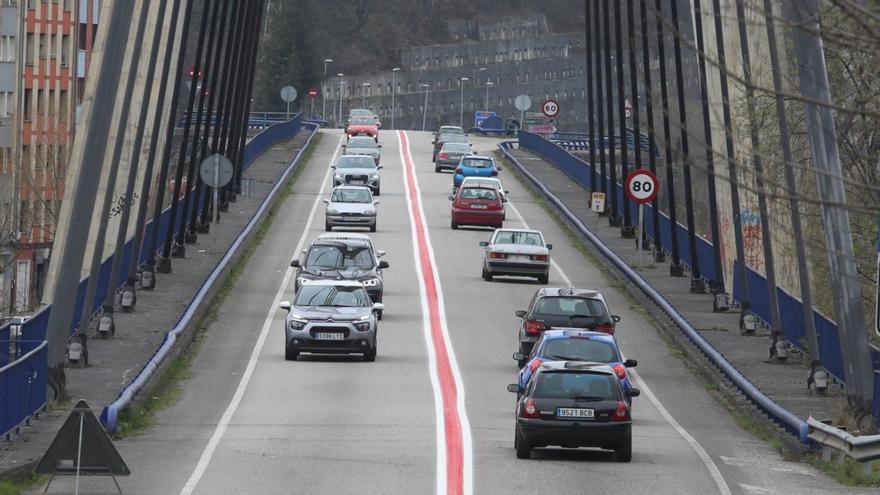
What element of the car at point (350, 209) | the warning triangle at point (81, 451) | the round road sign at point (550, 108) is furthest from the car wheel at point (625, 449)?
the round road sign at point (550, 108)

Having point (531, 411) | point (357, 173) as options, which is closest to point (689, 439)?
point (531, 411)

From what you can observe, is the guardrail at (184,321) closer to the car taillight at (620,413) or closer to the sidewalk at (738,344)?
the car taillight at (620,413)

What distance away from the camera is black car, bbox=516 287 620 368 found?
1262 inches

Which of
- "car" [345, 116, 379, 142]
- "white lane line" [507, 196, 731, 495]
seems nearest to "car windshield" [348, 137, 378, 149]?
"car" [345, 116, 379, 142]

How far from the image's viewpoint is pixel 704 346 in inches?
1362

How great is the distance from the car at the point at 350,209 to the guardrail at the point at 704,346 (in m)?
6.78

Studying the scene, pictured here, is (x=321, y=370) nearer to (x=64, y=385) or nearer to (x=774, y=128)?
(x=64, y=385)

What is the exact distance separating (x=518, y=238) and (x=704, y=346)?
1208 centimetres

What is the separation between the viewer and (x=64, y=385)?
26.4 meters

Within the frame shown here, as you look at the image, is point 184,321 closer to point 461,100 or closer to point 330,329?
point 330,329

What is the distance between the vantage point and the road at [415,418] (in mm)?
20469

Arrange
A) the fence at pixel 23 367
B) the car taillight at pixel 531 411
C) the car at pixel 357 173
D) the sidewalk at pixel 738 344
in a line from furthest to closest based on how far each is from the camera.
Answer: the car at pixel 357 173, the sidewalk at pixel 738 344, the car taillight at pixel 531 411, the fence at pixel 23 367

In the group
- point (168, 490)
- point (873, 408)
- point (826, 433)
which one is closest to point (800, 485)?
point (826, 433)

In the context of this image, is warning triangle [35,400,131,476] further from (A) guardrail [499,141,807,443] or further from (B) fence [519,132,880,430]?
(B) fence [519,132,880,430]
